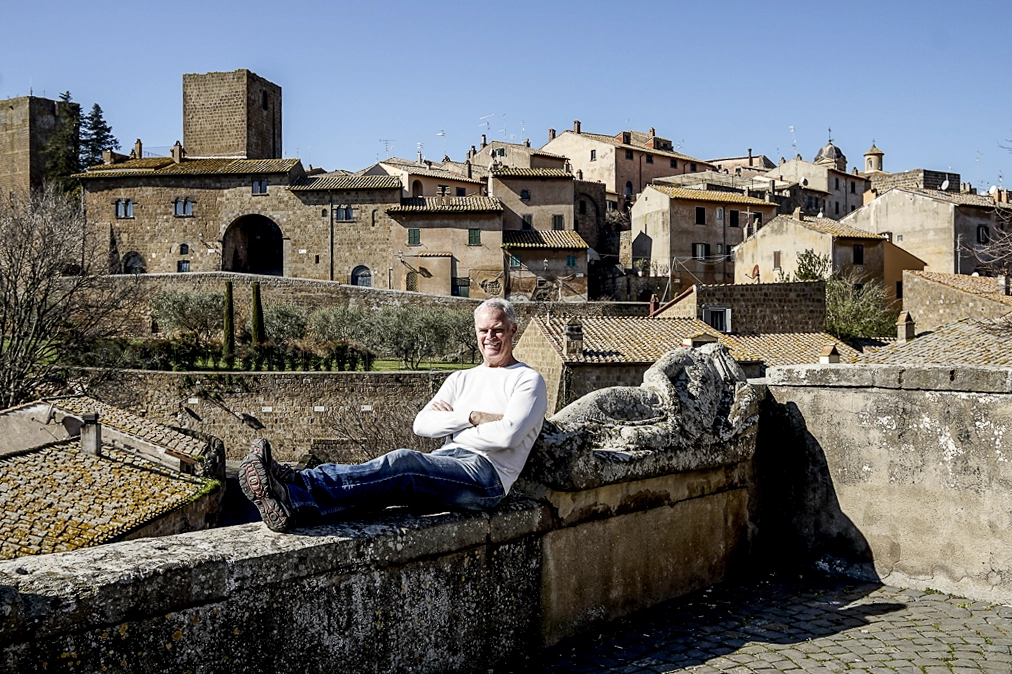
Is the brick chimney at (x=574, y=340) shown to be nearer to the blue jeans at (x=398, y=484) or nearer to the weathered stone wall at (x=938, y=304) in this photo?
the weathered stone wall at (x=938, y=304)

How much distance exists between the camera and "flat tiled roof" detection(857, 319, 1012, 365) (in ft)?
57.7

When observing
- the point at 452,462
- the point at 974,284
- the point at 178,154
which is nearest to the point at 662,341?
the point at 974,284

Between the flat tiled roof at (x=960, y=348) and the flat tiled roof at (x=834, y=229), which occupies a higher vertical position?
the flat tiled roof at (x=834, y=229)

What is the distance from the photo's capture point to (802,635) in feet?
13.4

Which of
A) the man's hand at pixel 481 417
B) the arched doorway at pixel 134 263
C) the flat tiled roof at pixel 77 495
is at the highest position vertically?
the arched doorway at pixel 134 263

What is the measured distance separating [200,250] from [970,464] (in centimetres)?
5693

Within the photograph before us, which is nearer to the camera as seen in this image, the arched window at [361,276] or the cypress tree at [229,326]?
the cypress tree at [229,326]

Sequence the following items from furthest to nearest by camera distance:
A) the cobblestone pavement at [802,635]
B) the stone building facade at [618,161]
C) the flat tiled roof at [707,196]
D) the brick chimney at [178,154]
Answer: the stone building facade at [618,161] → the brick chimney at [178,154] → the flat tiled roof at [707,196] → the cobblestone pavement at [802,635]

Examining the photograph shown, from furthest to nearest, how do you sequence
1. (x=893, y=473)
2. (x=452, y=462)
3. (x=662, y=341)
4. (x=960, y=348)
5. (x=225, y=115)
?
1. (x=225, y=115)
2. (x=662, y=341)
3. (x=960, y=348)
4. (x=893, y=473)
5. (x=452, y=462)

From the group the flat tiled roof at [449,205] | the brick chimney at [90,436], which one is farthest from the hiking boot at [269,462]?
the flat tiled roof at [449,205]

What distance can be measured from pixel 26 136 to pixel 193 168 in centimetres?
1859

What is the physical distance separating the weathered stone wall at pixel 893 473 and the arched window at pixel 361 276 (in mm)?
50854

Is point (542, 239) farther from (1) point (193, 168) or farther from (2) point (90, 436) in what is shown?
(2) point (90, 436)

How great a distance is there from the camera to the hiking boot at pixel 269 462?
10.5 feet
